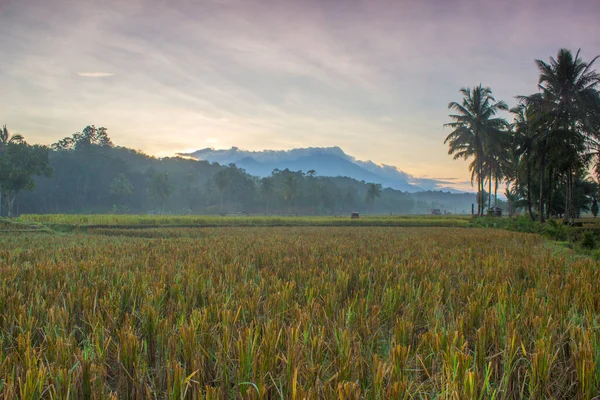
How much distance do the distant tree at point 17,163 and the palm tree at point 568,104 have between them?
63.3 meters

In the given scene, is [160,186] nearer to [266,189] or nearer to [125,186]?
[125,186]

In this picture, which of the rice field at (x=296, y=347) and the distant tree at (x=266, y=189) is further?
the distant tree at (x=266, y=189)

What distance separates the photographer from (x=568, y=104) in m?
24.5

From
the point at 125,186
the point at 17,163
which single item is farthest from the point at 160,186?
the point at 17,163

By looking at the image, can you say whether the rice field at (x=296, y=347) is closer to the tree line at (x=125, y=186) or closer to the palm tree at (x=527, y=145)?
the palm tree at (x=527, y=145)

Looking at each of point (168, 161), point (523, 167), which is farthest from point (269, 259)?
point (168, 161)

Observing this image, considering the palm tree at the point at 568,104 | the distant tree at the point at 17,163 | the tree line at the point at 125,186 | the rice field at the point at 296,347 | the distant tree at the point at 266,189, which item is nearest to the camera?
the rice field at the point at 296,347

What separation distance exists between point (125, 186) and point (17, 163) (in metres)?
34.5

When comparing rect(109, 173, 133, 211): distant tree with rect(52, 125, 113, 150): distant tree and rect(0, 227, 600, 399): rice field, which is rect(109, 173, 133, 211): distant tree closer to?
rect(52, 125, 113, 150): distant tree

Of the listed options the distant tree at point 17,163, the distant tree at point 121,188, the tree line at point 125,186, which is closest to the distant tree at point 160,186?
the tree line at point 125,186

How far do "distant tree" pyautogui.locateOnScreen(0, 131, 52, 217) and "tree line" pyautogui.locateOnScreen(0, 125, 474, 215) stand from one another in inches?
4.6

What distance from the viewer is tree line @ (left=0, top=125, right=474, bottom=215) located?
6952 cm

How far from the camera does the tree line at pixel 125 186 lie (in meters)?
69.5

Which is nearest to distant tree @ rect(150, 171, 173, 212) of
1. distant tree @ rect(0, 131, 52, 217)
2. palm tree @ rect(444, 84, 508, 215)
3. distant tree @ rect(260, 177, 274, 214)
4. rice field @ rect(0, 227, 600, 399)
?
distant tree @ rect(260, 177, 274, 214)
